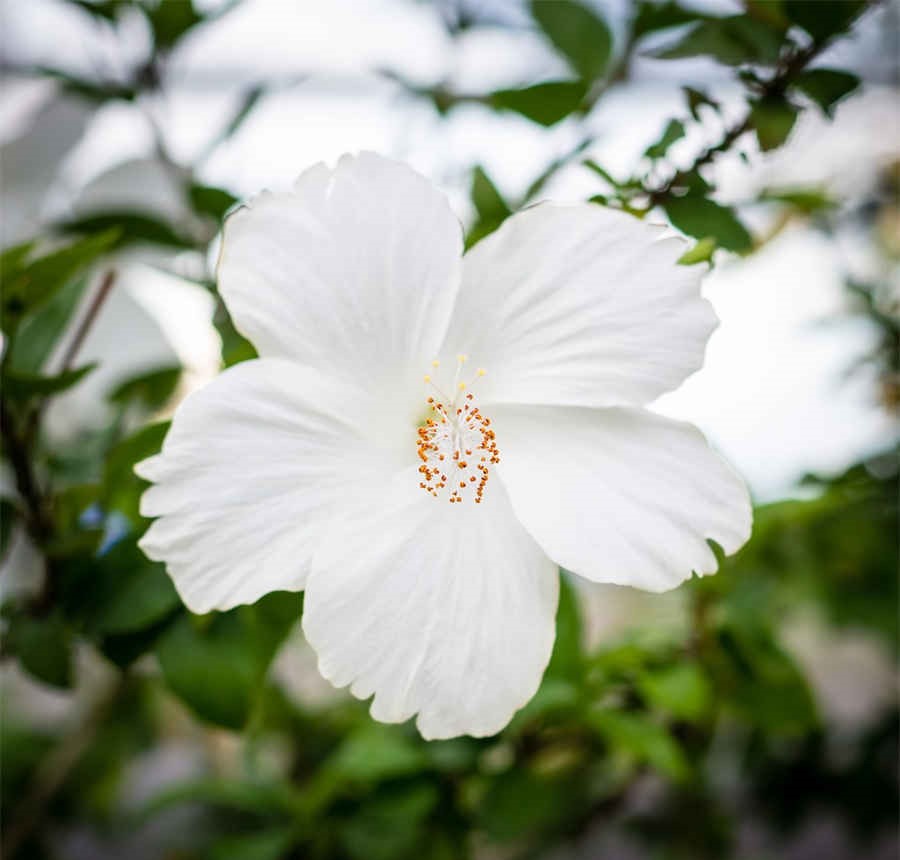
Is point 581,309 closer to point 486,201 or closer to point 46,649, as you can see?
point 486,201

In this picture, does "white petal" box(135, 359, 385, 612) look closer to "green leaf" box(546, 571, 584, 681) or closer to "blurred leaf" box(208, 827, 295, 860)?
"green leaf" box(546, 571, 584, 681)

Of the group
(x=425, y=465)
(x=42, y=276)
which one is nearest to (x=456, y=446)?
(x=425, y=465)

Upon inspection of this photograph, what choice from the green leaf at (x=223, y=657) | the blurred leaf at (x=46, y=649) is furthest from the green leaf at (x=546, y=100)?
the blurred leaf at (x=46, y=649)

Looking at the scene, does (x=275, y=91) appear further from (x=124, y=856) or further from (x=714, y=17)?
(x=124, y=856)

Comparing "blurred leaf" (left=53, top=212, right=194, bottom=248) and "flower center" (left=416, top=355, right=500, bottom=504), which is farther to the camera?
"blurred leaf" (left=53, top=212, right=194, bottom=248)

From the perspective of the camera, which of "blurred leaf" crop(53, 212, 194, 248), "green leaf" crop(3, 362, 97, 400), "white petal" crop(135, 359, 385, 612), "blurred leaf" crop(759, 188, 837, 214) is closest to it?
"white petal" crop(135, 359, 385, 612)

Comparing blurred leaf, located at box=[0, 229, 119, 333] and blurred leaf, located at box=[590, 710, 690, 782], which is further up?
blurred leaf, located at box=[0, 229, 119, 333]

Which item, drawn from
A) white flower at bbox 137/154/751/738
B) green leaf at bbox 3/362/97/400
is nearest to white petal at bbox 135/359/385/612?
white flower at bbox 137/154/751/738
